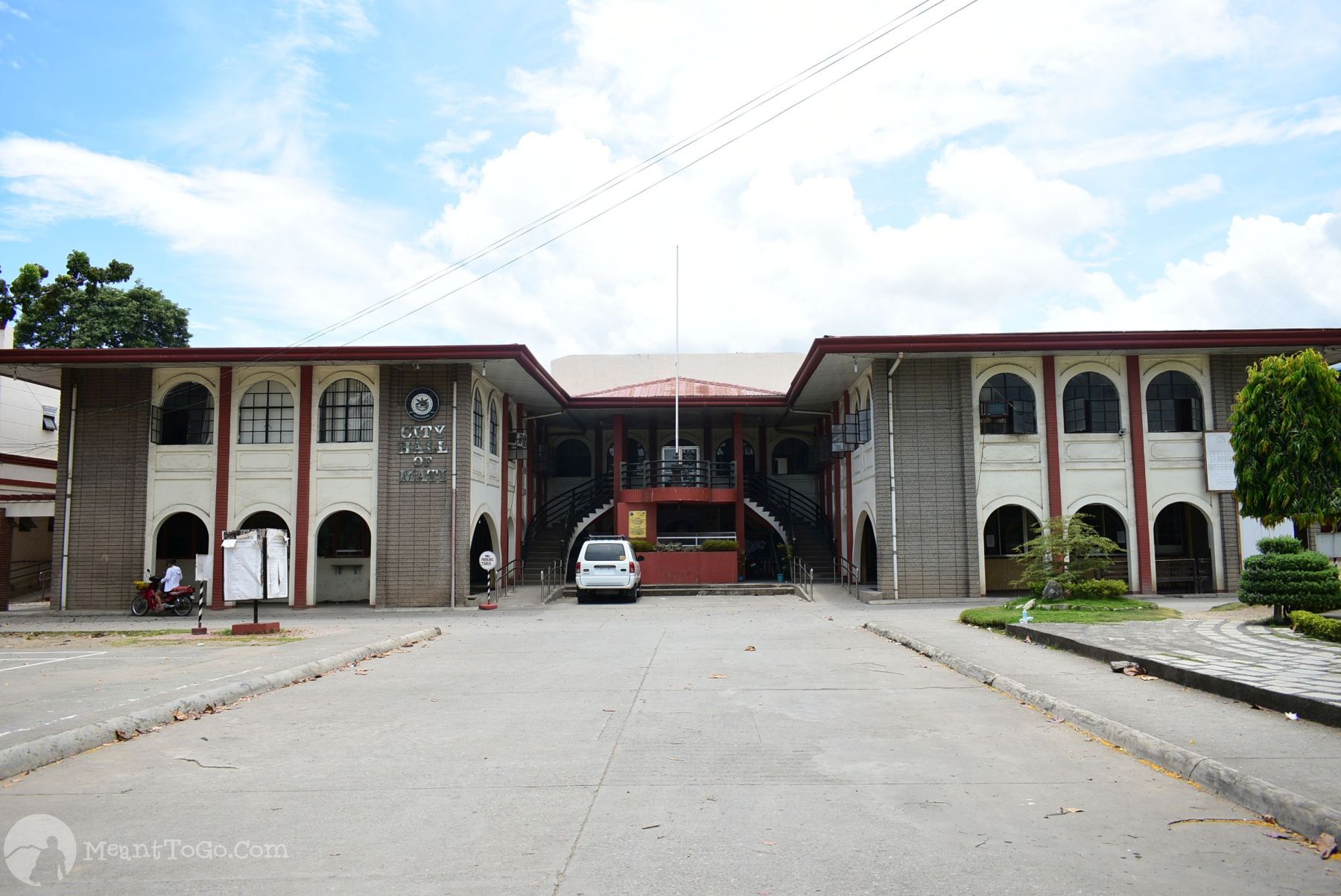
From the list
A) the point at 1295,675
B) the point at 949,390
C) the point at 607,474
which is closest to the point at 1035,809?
the point at 1295,675

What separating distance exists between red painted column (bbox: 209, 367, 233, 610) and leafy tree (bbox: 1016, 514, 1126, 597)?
20.0 meters

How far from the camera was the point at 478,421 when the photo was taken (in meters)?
26.5

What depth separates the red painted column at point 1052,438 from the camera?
80.0 feet

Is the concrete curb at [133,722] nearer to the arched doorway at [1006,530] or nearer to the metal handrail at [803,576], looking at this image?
the metal handrail at [803,576]

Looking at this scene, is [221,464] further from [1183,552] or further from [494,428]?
[1183,552]

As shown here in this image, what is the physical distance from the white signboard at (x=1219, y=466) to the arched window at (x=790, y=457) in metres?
17.0

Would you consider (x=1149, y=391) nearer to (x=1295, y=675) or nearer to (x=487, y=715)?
(x=1295, y=675)

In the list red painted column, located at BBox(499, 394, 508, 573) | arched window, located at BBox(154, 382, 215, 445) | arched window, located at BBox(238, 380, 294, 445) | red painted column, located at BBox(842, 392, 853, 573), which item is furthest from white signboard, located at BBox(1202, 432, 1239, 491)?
arched window, located at BBox(154, 382, 215, 445)

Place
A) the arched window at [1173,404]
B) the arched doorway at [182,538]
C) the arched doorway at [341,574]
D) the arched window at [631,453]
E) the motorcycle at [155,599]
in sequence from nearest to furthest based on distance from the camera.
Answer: the motorcycle at [155,599] → the arched window at [1173,404] → the arched doorway at [341,574] → the arched doorway at [182,538] → the arched window at [631,453]

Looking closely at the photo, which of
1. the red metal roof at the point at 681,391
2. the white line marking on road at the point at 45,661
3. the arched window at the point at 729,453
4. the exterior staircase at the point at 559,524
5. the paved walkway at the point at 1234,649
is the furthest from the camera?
the arched window at the point at 729,453

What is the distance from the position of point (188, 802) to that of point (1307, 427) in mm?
15806

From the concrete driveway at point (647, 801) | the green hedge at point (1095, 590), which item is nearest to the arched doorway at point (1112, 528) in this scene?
the green hedge at point (1095, 590)

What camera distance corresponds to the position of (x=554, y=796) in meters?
5.79

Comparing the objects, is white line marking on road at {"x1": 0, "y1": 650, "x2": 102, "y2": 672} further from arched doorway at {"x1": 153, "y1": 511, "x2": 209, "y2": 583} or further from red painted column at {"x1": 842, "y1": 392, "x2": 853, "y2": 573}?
red painted column at {"x1": 842, "y1": 392, "x2": 853, "y2": 573}
